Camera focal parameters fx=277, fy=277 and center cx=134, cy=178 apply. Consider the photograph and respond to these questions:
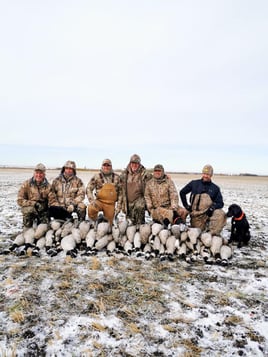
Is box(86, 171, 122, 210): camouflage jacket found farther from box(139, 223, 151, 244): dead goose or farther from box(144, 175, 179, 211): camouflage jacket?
box(139, 223, 151, 244): dead goose

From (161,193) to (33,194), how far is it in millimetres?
3113

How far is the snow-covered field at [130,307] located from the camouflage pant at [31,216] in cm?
147

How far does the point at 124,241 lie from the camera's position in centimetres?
584

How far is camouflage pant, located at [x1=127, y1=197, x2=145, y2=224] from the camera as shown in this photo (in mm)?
7074

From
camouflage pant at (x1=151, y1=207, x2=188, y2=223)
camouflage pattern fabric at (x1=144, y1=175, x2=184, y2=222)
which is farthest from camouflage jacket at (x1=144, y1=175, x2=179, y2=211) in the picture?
camouflage pant at (x1=151, y1=207, x2=188, y2=223)

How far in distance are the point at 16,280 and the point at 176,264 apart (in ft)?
9.04

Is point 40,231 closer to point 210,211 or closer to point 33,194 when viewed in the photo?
point 33,194

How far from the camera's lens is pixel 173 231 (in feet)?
18.9

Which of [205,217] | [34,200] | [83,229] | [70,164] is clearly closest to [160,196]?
[205,217]

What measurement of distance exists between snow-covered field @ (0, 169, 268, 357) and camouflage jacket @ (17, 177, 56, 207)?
1715 millimetres

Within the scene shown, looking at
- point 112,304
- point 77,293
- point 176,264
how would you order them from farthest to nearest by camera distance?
point 176,264
point 77,293
point 112,304

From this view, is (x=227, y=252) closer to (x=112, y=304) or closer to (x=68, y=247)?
(x=112, y=304)

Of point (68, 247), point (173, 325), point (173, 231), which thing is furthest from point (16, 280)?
point (173, 231)

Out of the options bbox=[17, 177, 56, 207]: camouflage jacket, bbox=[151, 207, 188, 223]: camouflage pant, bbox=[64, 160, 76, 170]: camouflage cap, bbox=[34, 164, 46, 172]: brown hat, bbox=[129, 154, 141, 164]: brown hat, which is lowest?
bbox=[151, 207, 188, 223]: camouflage pant
